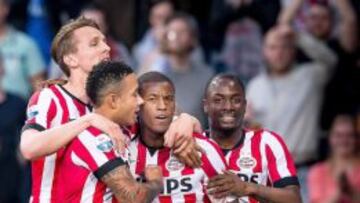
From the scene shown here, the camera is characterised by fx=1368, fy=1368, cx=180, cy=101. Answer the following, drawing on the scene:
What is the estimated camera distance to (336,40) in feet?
40.9

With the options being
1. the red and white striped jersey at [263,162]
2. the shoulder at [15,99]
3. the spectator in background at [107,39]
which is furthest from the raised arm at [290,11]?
the red and white striped jersey at [263,162]

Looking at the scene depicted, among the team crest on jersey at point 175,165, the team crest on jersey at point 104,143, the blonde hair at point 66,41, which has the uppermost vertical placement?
the blonde hair at point 66,41

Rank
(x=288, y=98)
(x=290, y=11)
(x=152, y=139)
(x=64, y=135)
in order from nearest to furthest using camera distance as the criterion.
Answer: (x=64, y=135)
(x=152, y=139)
(x=288, y=98)
(x=290, y=11)

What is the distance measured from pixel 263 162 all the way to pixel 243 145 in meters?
0.17

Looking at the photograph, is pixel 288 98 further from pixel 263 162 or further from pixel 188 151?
pixel 188 151

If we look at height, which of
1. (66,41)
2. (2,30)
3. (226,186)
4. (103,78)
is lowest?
(226,186)

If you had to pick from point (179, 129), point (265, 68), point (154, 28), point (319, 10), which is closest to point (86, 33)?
point (179, 129)

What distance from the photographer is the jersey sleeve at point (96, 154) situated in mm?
7252

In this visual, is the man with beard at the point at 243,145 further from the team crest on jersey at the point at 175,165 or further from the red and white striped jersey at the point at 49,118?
the red and white striped jersey at the point at 49,118

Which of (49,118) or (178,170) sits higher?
(49,118)

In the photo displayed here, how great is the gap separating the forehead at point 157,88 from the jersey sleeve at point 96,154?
56 cm

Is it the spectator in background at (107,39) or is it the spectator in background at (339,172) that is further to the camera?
the spectator in background at (107,39)

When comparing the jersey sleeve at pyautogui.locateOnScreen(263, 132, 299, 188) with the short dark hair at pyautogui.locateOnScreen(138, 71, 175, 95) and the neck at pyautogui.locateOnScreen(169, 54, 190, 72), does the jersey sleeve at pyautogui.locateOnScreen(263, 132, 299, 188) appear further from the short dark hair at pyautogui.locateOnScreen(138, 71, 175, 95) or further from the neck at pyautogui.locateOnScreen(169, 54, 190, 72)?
the neck at pyautogui.locateOnScreen(169, 54, 190, 72)

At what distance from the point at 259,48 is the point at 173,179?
5.07 m
